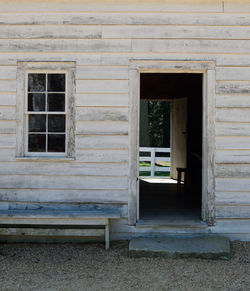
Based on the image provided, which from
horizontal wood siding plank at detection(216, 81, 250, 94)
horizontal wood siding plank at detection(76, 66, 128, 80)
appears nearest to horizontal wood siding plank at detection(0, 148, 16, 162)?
horizontal wood siding plank at detection(76, 66, 128, 80)

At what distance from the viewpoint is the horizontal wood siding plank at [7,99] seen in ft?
18.1

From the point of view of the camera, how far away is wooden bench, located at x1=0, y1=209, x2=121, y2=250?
5.18 metres

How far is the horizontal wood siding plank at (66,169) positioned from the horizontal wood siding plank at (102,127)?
0.47 m

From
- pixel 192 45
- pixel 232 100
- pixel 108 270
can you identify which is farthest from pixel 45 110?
pixel 232 100

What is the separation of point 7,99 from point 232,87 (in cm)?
330

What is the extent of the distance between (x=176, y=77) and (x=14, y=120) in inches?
175

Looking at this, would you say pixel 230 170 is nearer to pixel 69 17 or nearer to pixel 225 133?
pixel 225 133

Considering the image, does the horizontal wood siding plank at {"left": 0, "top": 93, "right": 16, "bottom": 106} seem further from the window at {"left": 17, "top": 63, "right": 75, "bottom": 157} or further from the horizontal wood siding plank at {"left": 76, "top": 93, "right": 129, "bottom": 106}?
the horizontal wood siding plank at {"left": 76, "top": 93, "right": 129, "bottom": 106}

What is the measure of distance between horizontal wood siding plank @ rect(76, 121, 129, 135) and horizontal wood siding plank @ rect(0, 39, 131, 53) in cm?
107

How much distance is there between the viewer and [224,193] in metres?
5.48

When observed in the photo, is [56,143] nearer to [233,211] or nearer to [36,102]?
[36,102]

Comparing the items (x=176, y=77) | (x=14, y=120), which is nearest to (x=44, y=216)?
(x=14, y=120)

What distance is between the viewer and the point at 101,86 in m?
5.49

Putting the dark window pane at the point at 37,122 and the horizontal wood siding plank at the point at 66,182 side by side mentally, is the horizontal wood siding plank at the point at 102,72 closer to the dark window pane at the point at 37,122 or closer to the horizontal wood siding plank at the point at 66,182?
the dark window pane at the point at 37,122
